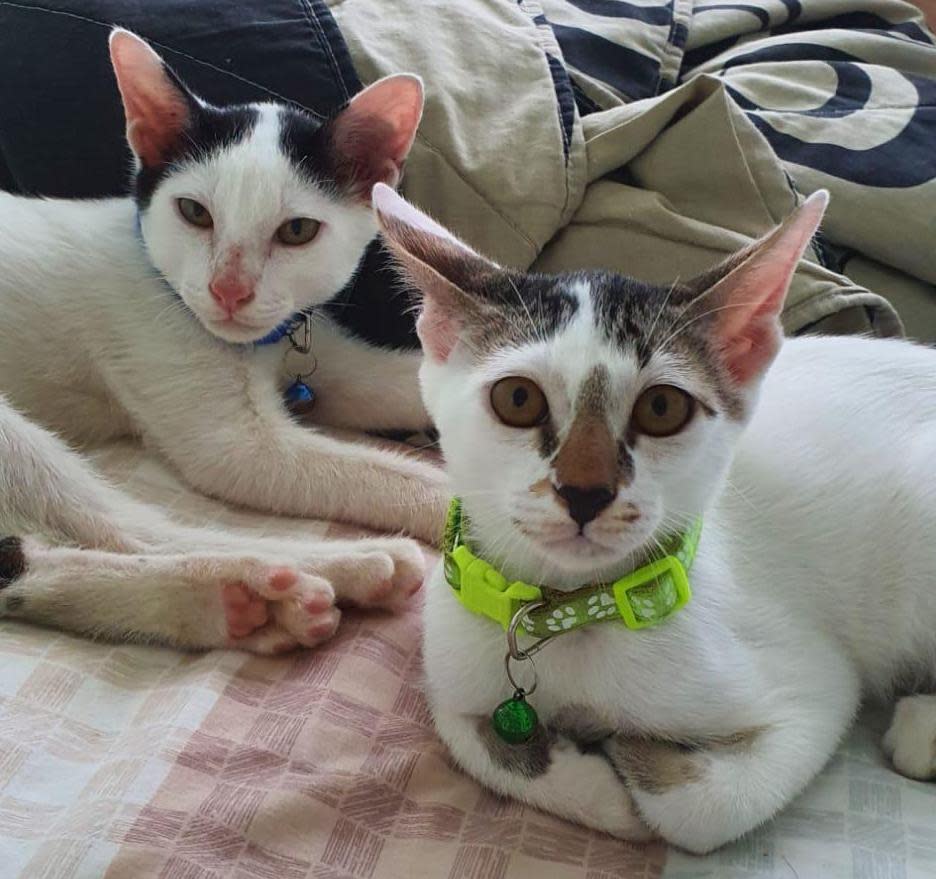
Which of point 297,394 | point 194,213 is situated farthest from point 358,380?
point 194,213

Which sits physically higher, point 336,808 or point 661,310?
point 661,310

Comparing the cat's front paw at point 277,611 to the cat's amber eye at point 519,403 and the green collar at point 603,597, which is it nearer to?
the green collar at point 603,597

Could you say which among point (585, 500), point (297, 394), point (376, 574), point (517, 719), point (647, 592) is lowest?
point (297, 394)

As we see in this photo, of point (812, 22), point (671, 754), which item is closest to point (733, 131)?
point (812, 22)

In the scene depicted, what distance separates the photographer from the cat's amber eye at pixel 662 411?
782mm

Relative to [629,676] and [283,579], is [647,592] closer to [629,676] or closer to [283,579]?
[629,676]

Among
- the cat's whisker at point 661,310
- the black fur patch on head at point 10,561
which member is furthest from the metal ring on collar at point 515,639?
the black fur patch on head at point 10,561

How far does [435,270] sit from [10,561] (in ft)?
2.07

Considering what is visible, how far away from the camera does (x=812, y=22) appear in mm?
1904

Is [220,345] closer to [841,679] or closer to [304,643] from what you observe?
[304,643]

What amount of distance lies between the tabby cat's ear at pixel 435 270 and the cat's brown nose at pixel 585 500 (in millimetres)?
214

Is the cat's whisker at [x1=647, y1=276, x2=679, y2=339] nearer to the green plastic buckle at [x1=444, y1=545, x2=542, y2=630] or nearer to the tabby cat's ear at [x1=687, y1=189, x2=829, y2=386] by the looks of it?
the tabby cat's ear at [x1=687, y1=189, x2=829, y2=386]

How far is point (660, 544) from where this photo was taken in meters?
0.84

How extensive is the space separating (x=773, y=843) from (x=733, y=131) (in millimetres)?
1014
